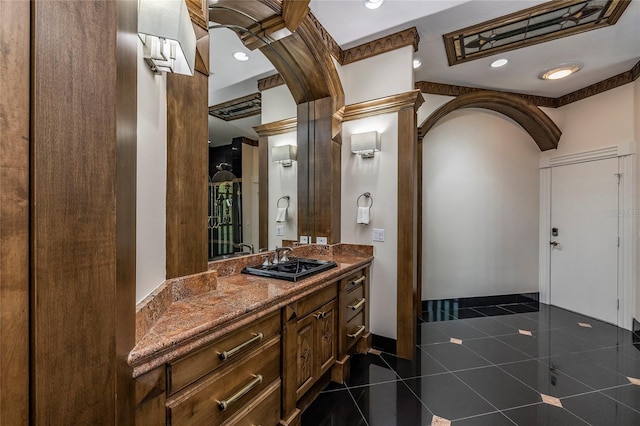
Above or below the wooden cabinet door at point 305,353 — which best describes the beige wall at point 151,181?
above

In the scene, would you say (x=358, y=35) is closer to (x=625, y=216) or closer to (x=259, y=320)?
(x=259, y=320)

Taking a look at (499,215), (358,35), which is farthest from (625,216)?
(358,35)

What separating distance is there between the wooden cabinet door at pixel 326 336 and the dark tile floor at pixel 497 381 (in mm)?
267

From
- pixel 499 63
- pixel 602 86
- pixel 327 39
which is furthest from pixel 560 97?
pixel 327 39

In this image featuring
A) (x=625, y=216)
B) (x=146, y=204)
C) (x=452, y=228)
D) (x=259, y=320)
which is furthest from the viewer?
(x=452, y=228)

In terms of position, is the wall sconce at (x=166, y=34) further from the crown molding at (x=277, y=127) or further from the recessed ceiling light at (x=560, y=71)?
the recessed ceiling light at (x=560, y=71)

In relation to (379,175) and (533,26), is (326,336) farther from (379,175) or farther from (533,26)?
(533,26)

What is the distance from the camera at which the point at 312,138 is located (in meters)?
2.73

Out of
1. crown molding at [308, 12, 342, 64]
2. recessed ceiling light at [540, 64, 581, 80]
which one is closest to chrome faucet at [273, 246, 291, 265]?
crown molding at [308, 12, 342, 64]

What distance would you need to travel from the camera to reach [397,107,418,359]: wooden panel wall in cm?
248

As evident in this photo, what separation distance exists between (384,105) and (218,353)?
242 centimetres

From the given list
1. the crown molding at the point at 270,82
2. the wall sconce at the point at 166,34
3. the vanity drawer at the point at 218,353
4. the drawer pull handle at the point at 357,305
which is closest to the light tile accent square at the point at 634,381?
the drawer pull handle at the point at 357,305

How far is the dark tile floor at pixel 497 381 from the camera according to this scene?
5.94 feet

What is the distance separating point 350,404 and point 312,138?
2.27 metres
